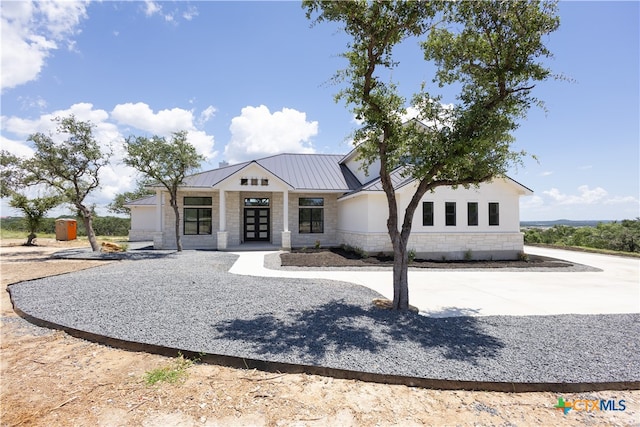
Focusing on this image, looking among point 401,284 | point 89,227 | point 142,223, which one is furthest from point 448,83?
point 142,223

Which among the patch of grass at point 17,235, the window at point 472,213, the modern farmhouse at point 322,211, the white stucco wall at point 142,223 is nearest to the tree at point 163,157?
the modern farmhouse at point 322,211

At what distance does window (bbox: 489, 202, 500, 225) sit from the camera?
47.1ft

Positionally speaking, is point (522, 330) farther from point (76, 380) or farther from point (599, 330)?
point (76, 380)

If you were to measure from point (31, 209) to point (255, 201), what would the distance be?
13791 mm

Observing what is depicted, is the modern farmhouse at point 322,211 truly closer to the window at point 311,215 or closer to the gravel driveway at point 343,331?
the window at point 311,215

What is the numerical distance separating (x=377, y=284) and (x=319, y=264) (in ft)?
11.1

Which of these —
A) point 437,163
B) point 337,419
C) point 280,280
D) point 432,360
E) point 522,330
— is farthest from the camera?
point 280,280

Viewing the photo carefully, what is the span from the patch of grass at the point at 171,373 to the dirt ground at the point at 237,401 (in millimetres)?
66

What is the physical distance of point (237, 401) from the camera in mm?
3191

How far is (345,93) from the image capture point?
20.6 ft

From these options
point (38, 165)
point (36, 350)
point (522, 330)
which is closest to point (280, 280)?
point (36, 350)

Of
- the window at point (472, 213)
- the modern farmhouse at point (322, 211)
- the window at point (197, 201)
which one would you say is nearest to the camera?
the modern farmhouse at point (322, 211)

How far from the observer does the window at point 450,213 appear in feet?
46.2

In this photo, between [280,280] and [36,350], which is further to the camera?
[280,280]
